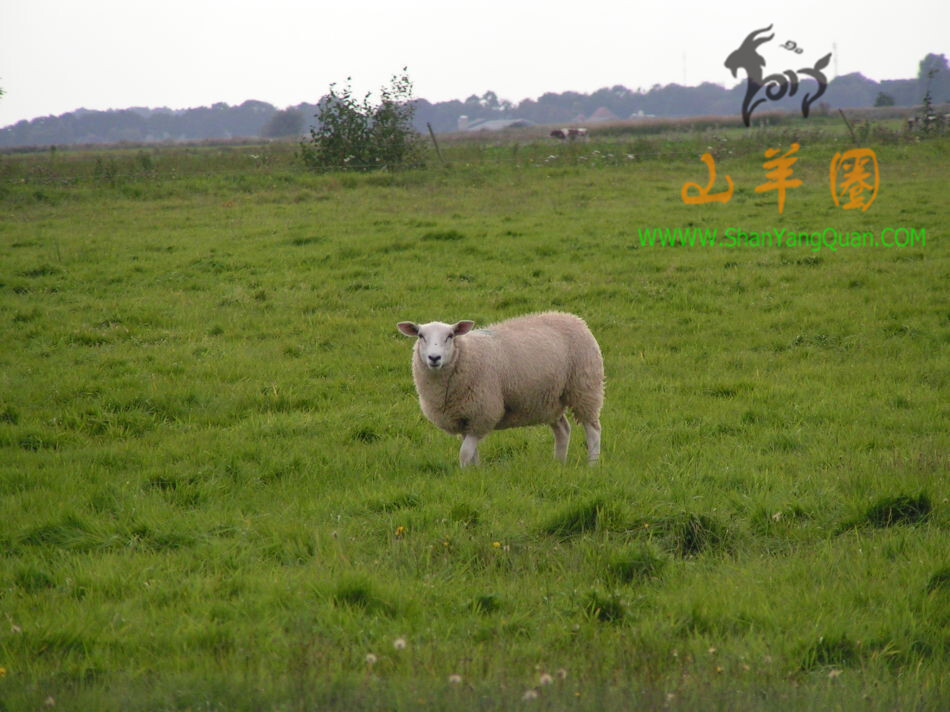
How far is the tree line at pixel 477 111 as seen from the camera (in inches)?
4690

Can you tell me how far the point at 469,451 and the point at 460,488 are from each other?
2.41 feet

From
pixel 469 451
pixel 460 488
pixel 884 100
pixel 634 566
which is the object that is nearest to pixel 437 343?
pixel 469 451

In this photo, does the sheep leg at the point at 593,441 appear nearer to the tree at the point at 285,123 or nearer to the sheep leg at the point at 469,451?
the sheep leg at the point at 469,451

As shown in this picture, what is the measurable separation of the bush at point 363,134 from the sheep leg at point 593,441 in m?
19.4

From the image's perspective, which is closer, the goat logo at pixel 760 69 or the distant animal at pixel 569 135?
the goat logo at pixel 760 69

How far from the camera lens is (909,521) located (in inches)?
225

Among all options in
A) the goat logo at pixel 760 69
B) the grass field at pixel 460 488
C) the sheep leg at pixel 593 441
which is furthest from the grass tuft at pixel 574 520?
the goat logo at pixel 760 69

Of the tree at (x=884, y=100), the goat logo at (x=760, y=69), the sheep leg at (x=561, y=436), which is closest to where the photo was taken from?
the sheep leg at (x=561, y=436)

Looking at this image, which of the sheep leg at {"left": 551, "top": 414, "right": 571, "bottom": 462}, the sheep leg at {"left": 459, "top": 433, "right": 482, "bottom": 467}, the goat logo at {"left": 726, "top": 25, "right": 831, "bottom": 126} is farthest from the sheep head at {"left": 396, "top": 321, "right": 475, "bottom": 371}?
the goat logo at {"left": 726, "top": 25, "right": 831, "bottom": 126}

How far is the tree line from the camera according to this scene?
119 m

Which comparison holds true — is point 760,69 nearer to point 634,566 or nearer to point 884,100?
point 634,566

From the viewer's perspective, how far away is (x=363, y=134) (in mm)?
26109

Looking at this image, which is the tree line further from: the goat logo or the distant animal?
the goat logo

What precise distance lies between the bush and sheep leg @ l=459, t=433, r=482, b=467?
19718 millimetres
